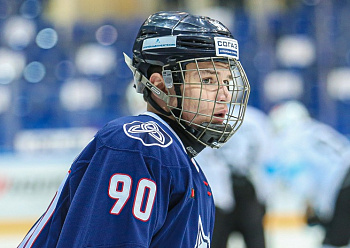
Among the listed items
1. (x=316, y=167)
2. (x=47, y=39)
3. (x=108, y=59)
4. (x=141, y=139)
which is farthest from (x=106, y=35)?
(x=141, y=139)

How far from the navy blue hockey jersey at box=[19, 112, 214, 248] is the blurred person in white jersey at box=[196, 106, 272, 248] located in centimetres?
192

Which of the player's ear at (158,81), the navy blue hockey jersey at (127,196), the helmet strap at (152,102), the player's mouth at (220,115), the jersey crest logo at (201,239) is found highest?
the player's ear at (158,81)

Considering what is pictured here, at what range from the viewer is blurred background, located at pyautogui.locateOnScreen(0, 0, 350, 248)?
5.69 meters

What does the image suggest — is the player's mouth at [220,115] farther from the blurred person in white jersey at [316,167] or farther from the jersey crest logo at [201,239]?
the blurred person in white jersey at [316,167]

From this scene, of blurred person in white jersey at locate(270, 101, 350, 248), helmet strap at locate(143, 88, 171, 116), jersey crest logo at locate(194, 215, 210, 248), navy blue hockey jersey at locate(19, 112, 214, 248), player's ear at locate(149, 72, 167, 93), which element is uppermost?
player's ear at locate(149, 72, 167, 93)

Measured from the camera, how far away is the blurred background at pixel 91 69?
5.69m

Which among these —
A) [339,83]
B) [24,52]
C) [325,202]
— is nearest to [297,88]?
[339,83]

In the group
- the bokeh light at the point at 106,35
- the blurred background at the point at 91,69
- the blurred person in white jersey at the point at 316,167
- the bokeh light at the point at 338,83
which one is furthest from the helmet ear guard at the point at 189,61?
the bokeh light at the point at 106,35

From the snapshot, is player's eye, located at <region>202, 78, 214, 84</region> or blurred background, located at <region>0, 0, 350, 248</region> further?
blurred background, located at <region>0, 0, 350, 248</region>

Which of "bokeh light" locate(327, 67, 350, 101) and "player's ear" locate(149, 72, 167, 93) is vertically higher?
"player's ear" locate(149, 72, 167, 93)

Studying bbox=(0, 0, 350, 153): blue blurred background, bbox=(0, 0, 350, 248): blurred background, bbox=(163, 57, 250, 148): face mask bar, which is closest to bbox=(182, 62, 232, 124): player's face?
bbox=(163, 57, 250, 148): face mask bar

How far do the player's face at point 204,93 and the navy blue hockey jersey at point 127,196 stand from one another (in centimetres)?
8

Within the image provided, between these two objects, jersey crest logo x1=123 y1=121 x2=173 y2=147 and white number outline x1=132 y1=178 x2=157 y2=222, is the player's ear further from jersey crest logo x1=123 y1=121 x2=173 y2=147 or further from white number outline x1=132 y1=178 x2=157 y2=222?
white number outline x1=132 y1=178 x2=157 y2=222

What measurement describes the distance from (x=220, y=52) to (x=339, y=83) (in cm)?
559
